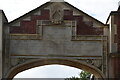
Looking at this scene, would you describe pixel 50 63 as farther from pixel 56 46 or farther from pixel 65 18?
pixel 65 18

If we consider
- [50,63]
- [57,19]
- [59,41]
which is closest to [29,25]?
[57,19]

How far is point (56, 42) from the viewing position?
21.3 meters

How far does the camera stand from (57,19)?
70.8ft

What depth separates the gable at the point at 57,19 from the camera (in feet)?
70.8

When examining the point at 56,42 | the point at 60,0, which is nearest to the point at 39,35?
the point at 56,42

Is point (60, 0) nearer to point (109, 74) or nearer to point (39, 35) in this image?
point (39, 35)

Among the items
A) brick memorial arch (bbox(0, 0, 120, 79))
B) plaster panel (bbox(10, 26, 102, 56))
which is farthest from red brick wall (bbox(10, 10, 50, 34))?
plaster panel (bbox(10, 26, 102, 56))

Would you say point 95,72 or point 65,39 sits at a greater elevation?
point 65,39

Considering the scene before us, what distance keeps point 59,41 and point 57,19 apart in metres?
1.31

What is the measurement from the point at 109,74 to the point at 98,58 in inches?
43.7

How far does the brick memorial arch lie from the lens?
832 inches

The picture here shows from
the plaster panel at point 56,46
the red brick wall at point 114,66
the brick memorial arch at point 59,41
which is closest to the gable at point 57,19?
the brick memorial arch at point 59,41

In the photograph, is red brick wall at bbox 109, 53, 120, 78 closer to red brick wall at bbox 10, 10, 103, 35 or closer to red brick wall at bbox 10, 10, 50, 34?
red brick wall at bbox 10, 10, 103, 35

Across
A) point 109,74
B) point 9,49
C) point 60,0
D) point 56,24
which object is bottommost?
point 109,74
